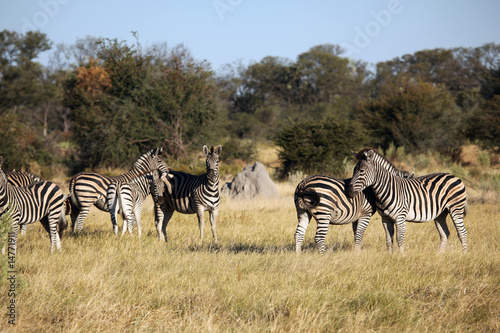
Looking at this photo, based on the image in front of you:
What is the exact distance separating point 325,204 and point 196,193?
285 centimetres

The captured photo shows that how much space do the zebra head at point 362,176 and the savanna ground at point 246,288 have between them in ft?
3.36

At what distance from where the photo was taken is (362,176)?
6949mm

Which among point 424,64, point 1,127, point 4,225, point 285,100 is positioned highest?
point 424,64

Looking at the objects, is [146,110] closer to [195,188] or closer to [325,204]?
[195,188]

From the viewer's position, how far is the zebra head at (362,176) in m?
6.95

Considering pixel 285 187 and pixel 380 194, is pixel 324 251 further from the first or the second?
pixel 285 187

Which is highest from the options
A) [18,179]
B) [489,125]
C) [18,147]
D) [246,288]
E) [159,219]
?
[489,125]

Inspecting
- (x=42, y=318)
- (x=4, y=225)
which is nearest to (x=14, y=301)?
(x=42, y=318)

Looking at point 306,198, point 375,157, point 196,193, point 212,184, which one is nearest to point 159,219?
point 196,193

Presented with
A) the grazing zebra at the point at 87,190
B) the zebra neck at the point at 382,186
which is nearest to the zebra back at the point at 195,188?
the grazing zebra at the point at 87,190

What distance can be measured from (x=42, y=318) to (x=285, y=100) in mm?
55127

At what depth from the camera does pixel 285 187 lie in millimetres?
18094

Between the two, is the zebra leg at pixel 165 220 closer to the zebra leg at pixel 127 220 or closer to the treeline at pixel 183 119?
the zebra leg at pixel 127 220

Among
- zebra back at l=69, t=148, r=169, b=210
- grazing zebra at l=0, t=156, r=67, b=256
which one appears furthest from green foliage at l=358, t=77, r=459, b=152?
grazing zebra at l=0, t=156, r=67, b=256
